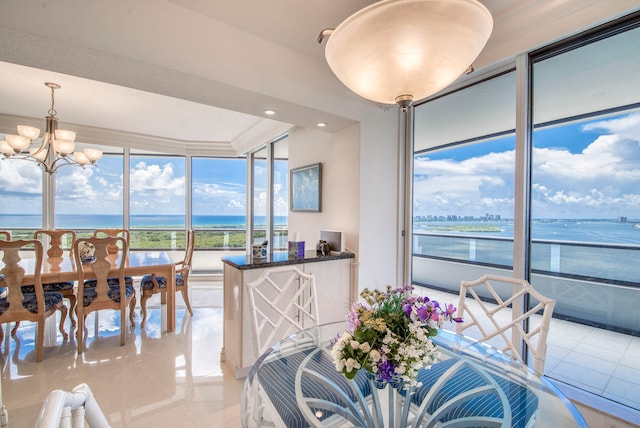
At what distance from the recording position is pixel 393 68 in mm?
1107

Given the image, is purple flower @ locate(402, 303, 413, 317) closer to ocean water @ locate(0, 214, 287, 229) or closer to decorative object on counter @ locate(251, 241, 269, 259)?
decorative object on counter @ locate(251, 241, 269, 259)

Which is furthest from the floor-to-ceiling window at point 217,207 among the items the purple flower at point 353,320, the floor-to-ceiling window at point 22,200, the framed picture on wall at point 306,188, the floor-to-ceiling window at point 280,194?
the purple flower at point 353,320

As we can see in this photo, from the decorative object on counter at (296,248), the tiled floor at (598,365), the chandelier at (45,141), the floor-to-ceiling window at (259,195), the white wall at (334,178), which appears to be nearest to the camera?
the tiled floor at (598,365)

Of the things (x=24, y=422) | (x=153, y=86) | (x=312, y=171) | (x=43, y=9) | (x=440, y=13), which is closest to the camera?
(x=440, y=13)

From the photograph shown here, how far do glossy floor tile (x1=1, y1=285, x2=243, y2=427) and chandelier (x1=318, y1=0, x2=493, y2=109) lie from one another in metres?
2.23

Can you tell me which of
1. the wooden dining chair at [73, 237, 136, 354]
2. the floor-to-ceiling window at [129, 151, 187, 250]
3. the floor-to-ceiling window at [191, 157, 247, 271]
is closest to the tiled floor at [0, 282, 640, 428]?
the wooden dining chair at [73, 237, 136, 354]

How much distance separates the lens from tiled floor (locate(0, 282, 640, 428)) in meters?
1.82

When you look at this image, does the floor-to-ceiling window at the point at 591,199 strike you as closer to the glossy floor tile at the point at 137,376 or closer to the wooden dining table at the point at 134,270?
the glossy floor tile at the point at 137,376

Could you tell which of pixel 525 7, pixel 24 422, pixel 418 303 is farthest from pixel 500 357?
pixel 24 422

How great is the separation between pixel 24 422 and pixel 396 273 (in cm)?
310

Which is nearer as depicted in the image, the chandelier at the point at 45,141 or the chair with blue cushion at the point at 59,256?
the chandelier at the point at 45,141

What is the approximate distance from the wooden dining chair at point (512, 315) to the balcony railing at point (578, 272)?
0.16m

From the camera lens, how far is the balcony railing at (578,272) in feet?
5.68

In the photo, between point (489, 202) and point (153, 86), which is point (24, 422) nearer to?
point (153, 86)
